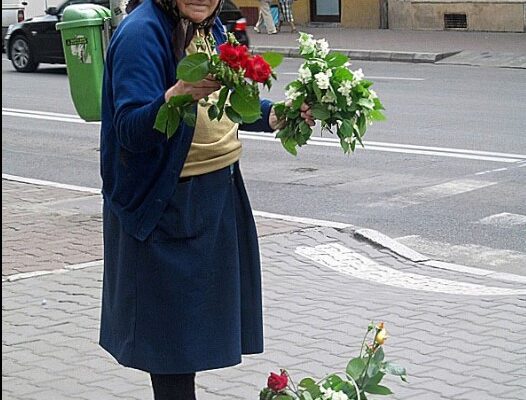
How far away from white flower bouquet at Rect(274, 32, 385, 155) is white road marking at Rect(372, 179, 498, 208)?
19.8ft

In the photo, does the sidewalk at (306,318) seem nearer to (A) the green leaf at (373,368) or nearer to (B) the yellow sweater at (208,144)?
(A) the green leaf at (373,368)

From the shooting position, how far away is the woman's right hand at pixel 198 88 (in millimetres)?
3172

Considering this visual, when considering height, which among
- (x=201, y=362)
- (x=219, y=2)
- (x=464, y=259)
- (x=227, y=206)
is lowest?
(x=464, y=259)

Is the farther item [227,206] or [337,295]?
[337,295]

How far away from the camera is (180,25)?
3.54 metres

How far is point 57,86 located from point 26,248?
1195cm

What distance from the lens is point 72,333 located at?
20.0ft

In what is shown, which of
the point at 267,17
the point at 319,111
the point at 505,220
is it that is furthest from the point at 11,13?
the point at 319,111

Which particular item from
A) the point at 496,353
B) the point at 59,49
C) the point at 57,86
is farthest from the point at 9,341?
the point at 59,49

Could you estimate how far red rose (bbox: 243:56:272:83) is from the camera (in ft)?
10.4

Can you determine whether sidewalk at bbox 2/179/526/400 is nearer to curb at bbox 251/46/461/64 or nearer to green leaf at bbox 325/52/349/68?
green leaf at bbox 325/52/349/68

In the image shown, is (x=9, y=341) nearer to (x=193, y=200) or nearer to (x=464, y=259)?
(x=193, y=200)

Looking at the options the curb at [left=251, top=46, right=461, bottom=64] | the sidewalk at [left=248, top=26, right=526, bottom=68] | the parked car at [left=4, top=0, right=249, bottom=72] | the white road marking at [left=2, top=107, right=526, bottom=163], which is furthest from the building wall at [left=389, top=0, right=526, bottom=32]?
the white road marking at [left=2, top=107, right=526, bottom=163]

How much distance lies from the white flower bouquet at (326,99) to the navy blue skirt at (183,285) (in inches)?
9.6
